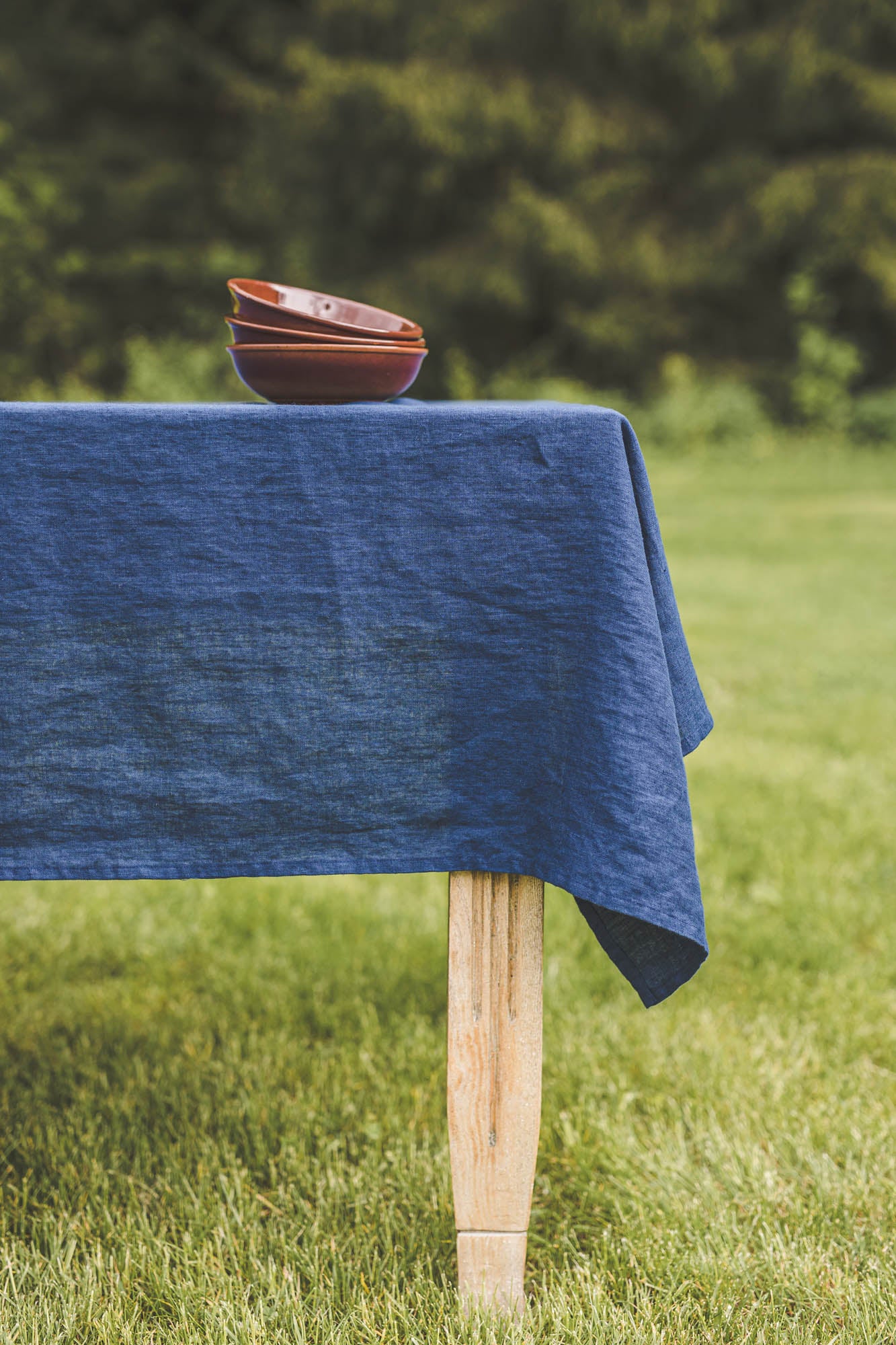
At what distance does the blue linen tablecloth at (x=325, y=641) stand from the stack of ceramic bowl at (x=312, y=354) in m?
0.14

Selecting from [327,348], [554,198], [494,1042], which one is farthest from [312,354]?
[554,198]

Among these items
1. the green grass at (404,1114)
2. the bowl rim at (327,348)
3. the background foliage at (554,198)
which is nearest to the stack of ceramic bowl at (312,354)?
the bowl rim at (327,348)

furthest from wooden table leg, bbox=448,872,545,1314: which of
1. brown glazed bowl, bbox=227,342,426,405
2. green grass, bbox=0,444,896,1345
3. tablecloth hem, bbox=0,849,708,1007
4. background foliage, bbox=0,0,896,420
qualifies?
background foliage, bbox=0,0,896,420

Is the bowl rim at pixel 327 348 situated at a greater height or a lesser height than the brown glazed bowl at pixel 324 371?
greater

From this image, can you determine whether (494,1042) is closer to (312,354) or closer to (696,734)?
(696,734)

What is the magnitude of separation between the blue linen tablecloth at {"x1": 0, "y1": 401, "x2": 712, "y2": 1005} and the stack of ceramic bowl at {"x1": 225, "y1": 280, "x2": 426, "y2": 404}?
0.46ft

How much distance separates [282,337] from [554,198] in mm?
17138

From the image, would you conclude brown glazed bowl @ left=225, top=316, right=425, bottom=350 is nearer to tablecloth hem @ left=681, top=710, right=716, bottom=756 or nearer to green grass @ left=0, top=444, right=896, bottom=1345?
tablecloth hem @ left=681, top=710, right=716, bottom=756

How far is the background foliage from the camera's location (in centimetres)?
1617

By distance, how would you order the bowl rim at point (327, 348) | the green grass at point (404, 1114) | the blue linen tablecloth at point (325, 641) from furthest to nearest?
1. the green grass at point (404, 1114)
2. the bowl rim at point (327, 348)
3. the blue linen tablecloth at point (325, 641)

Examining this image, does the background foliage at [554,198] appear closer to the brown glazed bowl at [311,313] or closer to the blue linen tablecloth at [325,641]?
the brown glazed bowl at [311,313]

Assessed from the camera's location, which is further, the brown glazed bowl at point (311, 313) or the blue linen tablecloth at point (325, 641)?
the brown glazed bowl at point (311, 313)

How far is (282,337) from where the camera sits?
1.54 metres

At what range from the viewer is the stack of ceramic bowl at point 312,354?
4.93ft
